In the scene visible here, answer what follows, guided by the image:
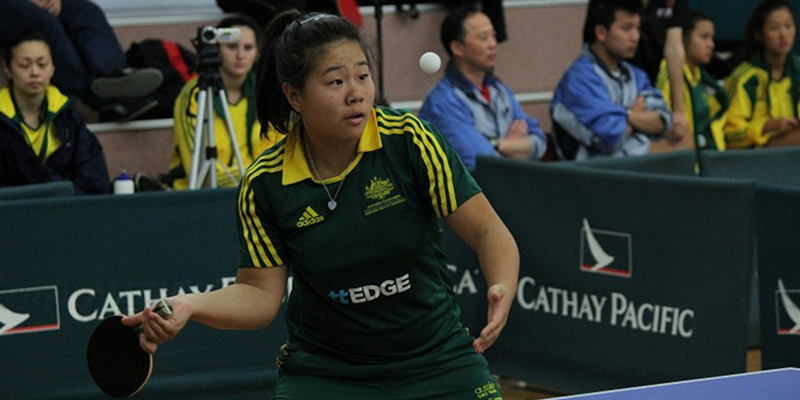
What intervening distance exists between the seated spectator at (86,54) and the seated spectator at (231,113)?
1.21 ft

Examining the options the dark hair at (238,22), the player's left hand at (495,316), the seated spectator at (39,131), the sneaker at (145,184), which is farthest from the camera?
the dark hair at (238,22)

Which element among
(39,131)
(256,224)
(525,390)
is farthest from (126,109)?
(256,224)

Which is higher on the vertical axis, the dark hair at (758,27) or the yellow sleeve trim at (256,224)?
the yellow sleeve trim at (256,224)

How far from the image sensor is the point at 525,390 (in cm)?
628

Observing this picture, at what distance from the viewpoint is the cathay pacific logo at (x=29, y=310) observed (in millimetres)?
5500

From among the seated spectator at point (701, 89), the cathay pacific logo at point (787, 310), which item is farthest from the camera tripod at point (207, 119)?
the seated spectator at point (701, 89)

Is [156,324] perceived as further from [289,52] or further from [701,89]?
[701,89]

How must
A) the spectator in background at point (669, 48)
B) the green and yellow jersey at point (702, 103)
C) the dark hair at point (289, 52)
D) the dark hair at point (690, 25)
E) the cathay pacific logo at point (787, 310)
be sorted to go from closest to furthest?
the dark hair at point (289, 52) < the cathay pacific logo at point (787, 310) < the spectator in background at point (669, 48) < the green and yellow jersey at point (702, 103) < the dark hair at point (690, 25)

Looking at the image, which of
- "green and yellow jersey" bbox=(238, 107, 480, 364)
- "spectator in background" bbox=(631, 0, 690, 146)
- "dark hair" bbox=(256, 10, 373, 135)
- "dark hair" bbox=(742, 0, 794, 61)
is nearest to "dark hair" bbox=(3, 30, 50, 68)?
"spectator in background" bbox=(631, 0, 690, 146)

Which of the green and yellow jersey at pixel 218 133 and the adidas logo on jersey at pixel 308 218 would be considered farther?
the green and yellow jersey at pixel 218 133

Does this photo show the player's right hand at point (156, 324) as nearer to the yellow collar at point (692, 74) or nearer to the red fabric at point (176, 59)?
the red fabric at point (176, 59)

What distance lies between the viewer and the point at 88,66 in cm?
746

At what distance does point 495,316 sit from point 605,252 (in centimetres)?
281

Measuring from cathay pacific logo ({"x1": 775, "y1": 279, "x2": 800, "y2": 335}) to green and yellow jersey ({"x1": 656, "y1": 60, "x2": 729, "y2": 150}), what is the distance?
285 cm
